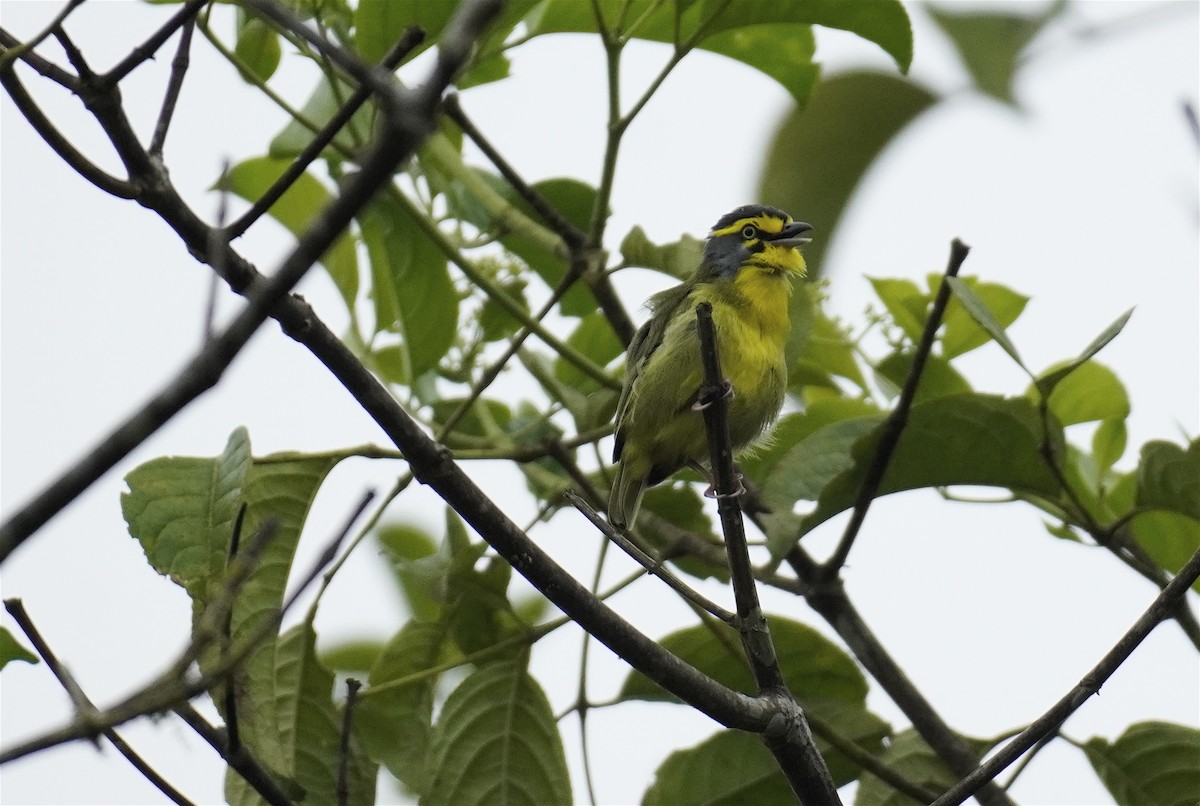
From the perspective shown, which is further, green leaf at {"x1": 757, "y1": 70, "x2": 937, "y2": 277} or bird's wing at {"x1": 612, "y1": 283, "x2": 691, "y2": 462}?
green leaf at {"x1": 757, "y1": 70, "x2": 937, "y2": 277}

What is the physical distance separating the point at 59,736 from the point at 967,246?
2.28 meters

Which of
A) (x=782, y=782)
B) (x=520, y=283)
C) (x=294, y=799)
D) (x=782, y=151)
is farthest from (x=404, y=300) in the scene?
(x=782, y=151)

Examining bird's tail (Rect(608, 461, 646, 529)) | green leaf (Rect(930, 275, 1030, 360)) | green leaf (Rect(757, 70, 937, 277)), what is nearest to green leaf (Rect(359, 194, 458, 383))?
bird's tail (Rect(608, 461, 646, 529))

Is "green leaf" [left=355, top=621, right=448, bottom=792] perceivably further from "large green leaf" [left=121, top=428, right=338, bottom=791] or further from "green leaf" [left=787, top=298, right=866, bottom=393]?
"green leaf" [left=787, top=298, right=866, bottom=393]

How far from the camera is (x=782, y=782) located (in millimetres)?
3850

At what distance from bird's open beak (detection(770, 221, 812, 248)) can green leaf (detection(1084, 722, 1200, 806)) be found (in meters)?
2.12


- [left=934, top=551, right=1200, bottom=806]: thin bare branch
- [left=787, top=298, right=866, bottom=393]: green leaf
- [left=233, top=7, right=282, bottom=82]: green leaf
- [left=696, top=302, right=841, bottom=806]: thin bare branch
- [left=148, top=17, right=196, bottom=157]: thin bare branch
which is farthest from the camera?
[left=787, top=298, right=866, bottom=393]: green leaf

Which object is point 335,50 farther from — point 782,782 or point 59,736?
point 782,782

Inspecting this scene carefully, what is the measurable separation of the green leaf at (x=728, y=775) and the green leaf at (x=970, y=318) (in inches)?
50.9

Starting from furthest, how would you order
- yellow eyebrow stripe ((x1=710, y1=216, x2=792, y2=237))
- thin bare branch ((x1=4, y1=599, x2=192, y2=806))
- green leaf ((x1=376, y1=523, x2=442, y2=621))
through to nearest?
yellow eyebrow stripe ((x1=710, y1=216, x2=792, y2=237))
green leaf ((x1=376, y1=523, x2=442, y2=621))
thin bare branch ((x1=4, y1=599, x2=192, y2=806))

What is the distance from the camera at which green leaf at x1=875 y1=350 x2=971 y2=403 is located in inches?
162

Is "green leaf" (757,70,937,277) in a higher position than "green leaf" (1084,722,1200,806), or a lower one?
higher

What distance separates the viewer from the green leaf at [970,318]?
13.6 feet

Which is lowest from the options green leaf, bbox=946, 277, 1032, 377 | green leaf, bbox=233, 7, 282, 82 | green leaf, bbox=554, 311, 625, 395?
green leaf, bbox=946, 277, 1032, 377
